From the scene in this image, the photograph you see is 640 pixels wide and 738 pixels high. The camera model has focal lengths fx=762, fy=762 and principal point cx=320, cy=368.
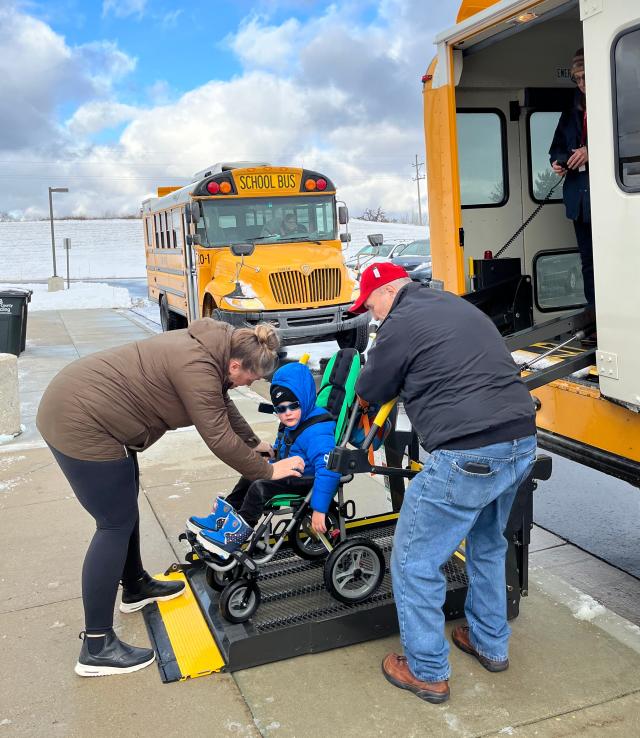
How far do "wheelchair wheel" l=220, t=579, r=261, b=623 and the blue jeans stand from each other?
719 mm

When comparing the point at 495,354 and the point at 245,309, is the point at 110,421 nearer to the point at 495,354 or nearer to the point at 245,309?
the point at 495,354

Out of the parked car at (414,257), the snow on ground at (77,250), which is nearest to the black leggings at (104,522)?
the parked car at (414,257)

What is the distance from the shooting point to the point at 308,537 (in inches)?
151

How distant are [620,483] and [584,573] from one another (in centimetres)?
163

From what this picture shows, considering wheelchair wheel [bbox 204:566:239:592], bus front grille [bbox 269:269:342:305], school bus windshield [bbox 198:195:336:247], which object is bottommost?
wheelchair wheel [bbox 204:566:239:592]

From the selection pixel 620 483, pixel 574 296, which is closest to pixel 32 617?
pixel 620 483

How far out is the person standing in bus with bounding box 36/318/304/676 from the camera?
3.03 meters

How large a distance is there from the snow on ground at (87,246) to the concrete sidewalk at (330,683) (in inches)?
1775

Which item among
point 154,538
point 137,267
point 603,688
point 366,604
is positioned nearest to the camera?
point 603,688

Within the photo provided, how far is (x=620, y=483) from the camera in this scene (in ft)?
18.3

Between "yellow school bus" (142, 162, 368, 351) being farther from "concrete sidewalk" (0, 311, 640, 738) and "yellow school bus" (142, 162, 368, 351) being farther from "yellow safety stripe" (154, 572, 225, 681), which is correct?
"yellow safety stripe" (154, 572, 225, 681)

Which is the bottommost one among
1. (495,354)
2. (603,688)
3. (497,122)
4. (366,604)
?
(603,688)

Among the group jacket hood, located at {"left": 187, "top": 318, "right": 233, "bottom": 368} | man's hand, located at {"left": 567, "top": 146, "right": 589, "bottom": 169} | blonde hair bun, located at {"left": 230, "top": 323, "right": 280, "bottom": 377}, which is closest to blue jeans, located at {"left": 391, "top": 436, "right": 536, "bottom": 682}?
blonde hair bun, located at {"left": 230, "top": 323, "right": 280, "bottom": 377}

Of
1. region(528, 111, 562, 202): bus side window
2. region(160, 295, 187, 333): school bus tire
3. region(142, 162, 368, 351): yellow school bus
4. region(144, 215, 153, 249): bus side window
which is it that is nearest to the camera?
region(528, 111, 562, 202): bus side window
